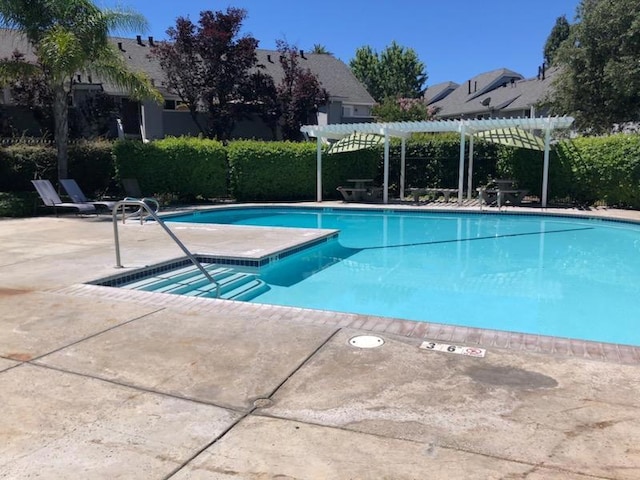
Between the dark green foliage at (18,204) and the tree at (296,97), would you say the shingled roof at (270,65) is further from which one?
the dark green foliage at (18,204)

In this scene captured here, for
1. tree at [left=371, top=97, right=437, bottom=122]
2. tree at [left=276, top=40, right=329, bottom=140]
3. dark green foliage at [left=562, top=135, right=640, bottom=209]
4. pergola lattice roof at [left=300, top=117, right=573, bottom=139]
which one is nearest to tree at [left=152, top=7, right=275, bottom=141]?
tree at [left=276, top=40, right=329, bottom=140]

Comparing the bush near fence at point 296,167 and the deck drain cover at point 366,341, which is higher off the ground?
the bush near fence at point 296,167

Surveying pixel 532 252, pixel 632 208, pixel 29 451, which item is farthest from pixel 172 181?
pixel 29 451

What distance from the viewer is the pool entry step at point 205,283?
7172 mm

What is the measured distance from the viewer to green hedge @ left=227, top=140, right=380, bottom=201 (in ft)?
64.2

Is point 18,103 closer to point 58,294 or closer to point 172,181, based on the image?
point 172,181

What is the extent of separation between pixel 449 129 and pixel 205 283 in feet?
43.2

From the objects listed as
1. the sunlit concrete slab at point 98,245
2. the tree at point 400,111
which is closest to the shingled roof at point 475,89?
the tree at point 400,111

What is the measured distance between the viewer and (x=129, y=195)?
17.6 meters

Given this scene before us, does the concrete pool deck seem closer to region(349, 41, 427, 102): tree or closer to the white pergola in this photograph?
the white pergola

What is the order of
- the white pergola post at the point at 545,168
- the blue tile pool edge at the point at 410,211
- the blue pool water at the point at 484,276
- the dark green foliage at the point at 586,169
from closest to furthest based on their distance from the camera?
the blue pool water at the point at 484,276 < the blue tile pool edge at the point at 410,211 < the dark green foliage at the point at 586,169 < the white pergola post at the point at 545,168

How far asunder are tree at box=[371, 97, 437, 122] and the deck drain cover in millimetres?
33848

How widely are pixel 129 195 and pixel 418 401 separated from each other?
1617 cm

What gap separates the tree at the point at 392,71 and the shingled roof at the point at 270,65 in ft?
76.9
